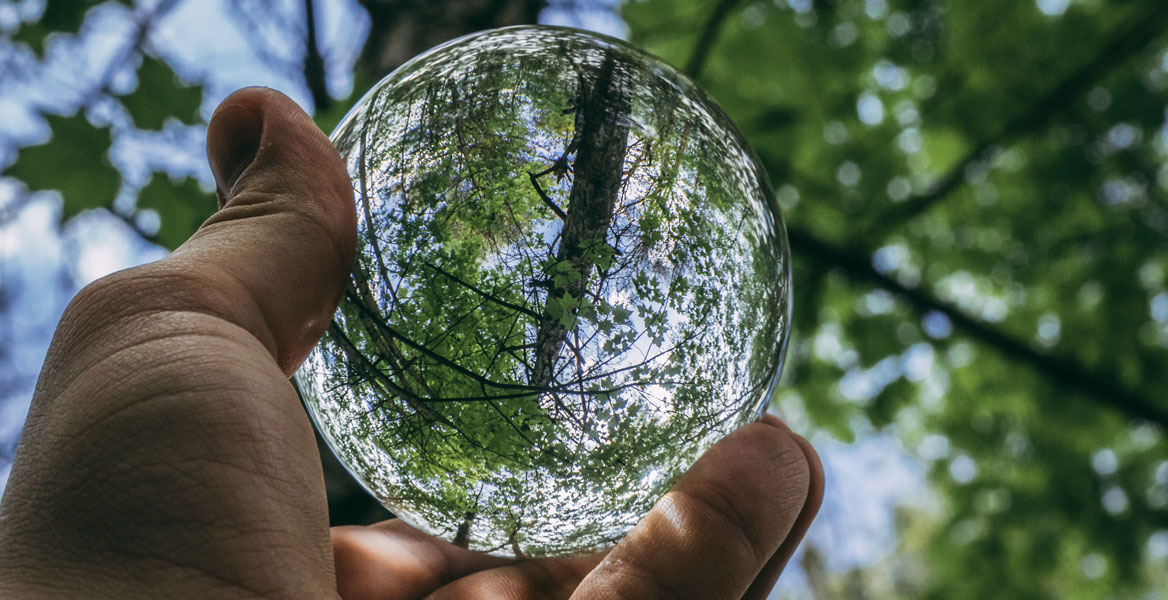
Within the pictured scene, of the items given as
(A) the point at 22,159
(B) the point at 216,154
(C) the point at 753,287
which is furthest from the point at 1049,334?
(A) the point at 22,159

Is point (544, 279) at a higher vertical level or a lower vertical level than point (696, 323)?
higher

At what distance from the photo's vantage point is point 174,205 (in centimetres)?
231

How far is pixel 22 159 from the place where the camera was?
7.16ft

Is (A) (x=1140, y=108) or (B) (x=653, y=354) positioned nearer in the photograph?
(B) (x=653, y=354)

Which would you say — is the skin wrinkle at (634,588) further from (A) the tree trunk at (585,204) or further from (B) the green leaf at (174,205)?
(B) the green leaf at (174,205)

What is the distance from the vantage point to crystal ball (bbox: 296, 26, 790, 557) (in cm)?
124

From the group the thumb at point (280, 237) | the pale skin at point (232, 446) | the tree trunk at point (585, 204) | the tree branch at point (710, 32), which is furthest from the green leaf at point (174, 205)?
the tree branch at point (710, 32)

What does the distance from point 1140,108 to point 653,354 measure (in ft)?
12.8

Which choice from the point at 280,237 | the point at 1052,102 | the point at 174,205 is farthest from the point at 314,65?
the point at 1052,102

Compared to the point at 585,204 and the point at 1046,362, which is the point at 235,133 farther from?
the point at 1046,362

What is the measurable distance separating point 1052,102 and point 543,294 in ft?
11.8

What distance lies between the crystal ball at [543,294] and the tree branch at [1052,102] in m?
2.74

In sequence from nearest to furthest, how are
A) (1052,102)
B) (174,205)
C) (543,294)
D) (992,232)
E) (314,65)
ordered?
1. (543,294)
2. (174,205)
3. (314,65)
4. (1052,102)
5. (992,232)

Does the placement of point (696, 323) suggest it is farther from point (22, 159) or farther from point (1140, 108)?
point (1140, 108)
